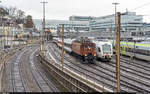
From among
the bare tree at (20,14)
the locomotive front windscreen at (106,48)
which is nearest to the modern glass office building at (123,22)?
the locomotive front windscreen at (106,48)

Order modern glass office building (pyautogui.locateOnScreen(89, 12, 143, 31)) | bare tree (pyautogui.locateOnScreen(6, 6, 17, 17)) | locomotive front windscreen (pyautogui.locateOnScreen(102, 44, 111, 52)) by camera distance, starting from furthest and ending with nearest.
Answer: bare tree (pyautogui.locateOnScreen(6, 6, 17, 17)) → modern glass office building (pyautogui.locateOnScreen(89, 12, 143, 31)) → locomotive front windscreen (pyautogui.locateOnScreen(102, 44, 111, 52))

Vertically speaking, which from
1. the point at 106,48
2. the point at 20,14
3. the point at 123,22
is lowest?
the point at 106,48

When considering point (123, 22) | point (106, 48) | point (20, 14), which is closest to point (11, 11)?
point (20, 14)

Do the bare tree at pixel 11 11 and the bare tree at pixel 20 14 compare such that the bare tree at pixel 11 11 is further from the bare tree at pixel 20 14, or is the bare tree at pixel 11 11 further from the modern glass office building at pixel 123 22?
the modern glass office building at pixel 123 22

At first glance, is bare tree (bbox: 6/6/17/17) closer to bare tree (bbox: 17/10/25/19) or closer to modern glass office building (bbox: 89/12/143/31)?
bare tree (bbox: 17/10/25/19)

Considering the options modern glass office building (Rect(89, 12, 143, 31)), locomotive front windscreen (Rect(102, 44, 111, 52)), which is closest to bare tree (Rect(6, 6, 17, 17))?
modern glass office building (Rect(89, 12, 143, 31))

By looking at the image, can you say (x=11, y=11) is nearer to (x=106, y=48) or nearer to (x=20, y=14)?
(x=20, y=14)

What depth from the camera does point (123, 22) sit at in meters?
79.5

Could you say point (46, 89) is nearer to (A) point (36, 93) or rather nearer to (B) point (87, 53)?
(A) point (36, 93)

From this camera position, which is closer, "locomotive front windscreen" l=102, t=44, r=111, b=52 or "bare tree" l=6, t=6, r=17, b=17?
"locomotive front windscreen" l=102, t=44, r=111, b=52

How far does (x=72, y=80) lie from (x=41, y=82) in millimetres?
6856

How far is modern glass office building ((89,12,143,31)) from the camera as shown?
7669cm

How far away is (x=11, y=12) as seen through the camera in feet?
364

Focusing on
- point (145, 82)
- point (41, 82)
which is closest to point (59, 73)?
point (41, 82)
